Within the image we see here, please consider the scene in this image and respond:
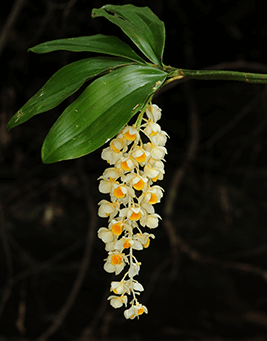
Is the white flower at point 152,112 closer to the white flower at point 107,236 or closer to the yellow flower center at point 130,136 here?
the yellow flower center at point 130,136

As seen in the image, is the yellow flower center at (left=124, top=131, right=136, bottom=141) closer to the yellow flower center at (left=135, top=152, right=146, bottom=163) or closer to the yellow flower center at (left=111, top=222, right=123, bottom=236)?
the yellow flower center at (left=135, top=152, right=146, bottom=163)

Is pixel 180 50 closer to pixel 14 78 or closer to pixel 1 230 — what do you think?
pixel 14 78

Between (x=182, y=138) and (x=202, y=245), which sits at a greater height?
(x=182, y=138)

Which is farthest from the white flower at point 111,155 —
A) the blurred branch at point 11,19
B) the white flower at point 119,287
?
the blurred branch at point 11,19

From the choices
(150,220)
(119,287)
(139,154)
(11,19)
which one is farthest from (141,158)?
(11,19)

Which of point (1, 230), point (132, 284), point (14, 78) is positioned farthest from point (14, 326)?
point (132, 284)

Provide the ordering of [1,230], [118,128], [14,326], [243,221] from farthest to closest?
[243,221] < [14,326] < [1,230] < [118,128]

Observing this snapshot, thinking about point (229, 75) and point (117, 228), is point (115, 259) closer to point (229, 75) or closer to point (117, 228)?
point (117, 228)
